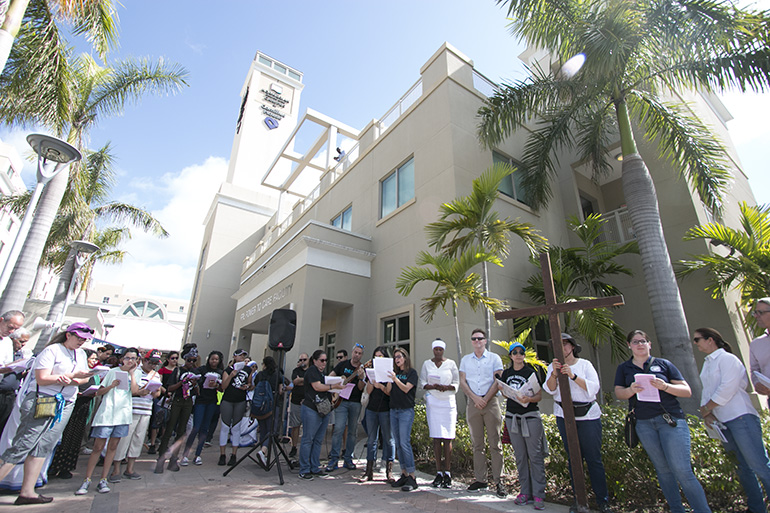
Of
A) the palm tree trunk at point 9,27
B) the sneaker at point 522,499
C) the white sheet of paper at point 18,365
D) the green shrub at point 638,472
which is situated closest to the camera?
the green shrub at point 638,472

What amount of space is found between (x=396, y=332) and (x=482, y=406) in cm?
518

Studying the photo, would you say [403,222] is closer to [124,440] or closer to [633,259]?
[633,259]

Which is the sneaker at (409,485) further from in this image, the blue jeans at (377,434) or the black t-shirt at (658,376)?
the black t-shirt at (658,376)

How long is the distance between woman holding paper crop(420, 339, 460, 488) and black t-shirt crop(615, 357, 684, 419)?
219 cm

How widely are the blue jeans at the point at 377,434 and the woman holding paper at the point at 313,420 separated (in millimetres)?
664

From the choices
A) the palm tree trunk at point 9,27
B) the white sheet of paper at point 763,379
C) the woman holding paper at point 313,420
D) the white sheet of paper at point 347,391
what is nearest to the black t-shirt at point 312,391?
the woman holding paper at point 313,420

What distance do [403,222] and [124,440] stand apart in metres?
7.80

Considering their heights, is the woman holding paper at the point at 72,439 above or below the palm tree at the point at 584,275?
below

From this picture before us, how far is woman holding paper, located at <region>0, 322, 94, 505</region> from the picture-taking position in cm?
391

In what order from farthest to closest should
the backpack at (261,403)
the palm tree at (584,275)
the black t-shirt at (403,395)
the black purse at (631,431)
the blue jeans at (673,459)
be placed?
1. the palm tree at (584,275)
2. the backpack at (261,403)
3. the black t-shirt at (403,395)
4. the black purse at (631,431)
5. the blue jeans at (673,459)

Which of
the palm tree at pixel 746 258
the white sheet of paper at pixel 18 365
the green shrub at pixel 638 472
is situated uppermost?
the palm tree at pixel 746 258

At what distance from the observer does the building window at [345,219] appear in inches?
556

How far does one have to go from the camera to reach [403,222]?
35.7 ft

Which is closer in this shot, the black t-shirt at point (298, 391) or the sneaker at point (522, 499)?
the sneaker at point (522, 499)
